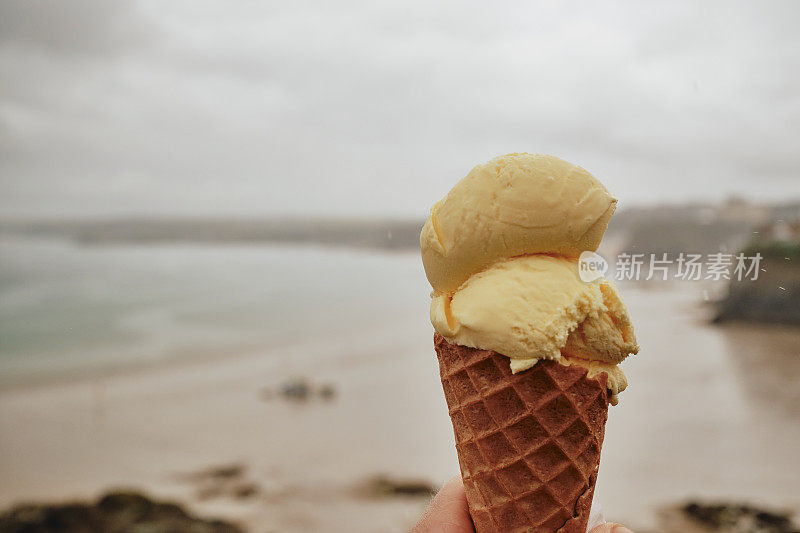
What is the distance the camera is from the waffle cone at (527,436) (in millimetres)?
958

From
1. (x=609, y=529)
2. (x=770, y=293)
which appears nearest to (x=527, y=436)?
(x=609, y=529)

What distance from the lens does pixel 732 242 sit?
5793 millimetres

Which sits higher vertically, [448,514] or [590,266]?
[590,266]

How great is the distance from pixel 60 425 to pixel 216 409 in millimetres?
1628

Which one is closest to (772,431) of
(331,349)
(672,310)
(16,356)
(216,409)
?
(672,310)

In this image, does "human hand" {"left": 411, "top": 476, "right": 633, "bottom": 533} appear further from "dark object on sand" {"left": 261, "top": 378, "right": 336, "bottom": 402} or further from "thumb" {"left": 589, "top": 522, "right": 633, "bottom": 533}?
"dark object on sand" {"left": 261, "top": 378, "right": 336, "bottom": 402}

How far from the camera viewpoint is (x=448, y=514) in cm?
114

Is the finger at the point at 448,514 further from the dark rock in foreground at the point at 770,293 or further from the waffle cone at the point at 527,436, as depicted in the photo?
the dark rock in foreground at the point at 770,293

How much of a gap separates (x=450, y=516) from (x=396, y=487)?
12.2 ft

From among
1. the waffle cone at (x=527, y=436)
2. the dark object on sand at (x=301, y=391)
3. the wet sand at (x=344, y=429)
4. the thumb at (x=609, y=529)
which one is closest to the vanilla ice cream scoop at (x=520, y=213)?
the waffle cone at (x=527, y=436)

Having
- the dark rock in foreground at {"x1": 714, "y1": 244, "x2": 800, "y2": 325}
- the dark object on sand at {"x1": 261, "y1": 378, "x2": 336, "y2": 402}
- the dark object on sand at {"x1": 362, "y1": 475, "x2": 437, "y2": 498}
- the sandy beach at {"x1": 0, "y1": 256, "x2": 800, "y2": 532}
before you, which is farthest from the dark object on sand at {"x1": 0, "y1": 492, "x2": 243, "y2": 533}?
the dark rock in foreground at {"x1": 714, "y1": 244, "x2": 800, "y2": 325}

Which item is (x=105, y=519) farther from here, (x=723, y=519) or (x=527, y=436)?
(x=723, y=519)

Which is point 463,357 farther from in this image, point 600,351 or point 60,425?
point 60,425

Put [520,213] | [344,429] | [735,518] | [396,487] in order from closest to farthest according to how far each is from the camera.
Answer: [520,213]
[735,518]
[396,487]
[344,429]
